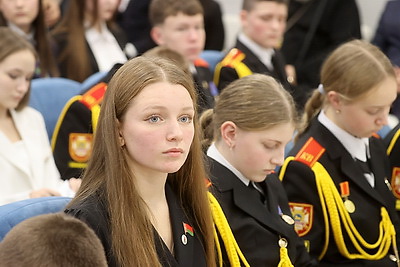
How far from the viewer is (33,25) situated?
392cm

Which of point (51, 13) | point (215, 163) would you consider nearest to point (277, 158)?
point (215, 163)

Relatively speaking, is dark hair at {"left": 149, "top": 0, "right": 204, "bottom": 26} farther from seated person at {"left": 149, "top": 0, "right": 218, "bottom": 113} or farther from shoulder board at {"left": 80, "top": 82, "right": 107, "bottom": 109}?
shoulder board at {"left": 80, "top": 82, "right": 107, "bottom": 109}

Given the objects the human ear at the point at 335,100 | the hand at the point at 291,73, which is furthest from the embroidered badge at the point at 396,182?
the hand at the point at 291,73

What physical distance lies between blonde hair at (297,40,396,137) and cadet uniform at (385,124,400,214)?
1.36ft

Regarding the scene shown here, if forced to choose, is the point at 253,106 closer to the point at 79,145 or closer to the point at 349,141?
the point at 349,141

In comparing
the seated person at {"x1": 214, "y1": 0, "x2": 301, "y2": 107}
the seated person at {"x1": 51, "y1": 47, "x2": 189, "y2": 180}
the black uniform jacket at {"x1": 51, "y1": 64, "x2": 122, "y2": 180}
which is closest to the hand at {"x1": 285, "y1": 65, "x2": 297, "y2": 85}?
the seated person at {"x1": 214, "y1": 0, "x2": 301, "y2": 107}

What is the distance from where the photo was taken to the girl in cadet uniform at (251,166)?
7.25 ft

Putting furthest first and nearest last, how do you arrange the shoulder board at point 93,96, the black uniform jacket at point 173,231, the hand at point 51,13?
the hand at point 51,13 < the shoulder board at point 93,96 < the black uniform jacket at point 173,231

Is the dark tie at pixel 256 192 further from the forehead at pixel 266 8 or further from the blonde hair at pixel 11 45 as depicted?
the forehead at pixel 266 8

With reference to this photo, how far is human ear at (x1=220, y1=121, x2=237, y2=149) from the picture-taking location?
2.25m

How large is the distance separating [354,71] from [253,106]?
19.1 inches

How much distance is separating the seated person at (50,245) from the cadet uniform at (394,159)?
1.81 m

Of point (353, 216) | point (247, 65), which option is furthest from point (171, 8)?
point (353, 216)

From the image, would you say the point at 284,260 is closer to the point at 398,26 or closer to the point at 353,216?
the point at 353,216
